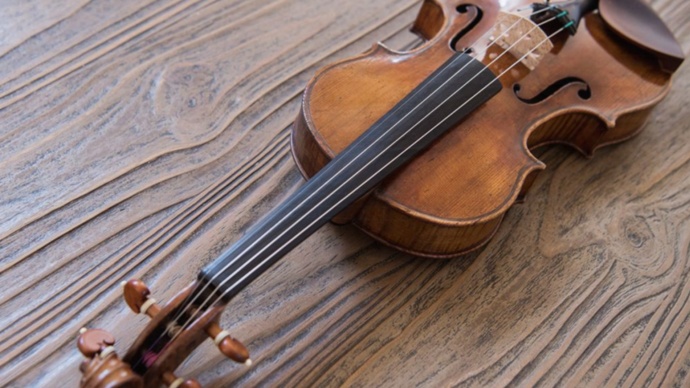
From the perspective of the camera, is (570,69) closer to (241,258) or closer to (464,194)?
(464,194)

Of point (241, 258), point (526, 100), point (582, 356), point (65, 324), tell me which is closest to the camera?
point (241, 258)

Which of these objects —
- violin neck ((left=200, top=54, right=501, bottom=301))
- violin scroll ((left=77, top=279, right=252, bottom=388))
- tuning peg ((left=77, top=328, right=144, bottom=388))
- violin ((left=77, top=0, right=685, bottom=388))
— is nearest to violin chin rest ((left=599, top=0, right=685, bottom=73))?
violin ((left=77, top=0, right=685, bottom=388))

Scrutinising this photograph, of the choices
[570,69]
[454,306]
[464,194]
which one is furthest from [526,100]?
[454,306]

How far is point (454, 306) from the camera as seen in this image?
1.11 metres

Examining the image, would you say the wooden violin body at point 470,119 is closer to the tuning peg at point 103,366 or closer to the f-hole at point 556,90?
the f-hole at point 556,90

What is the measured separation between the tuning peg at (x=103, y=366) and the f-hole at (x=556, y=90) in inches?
33.1

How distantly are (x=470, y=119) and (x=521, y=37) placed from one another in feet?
0.78

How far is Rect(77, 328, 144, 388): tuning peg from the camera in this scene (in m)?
0.75

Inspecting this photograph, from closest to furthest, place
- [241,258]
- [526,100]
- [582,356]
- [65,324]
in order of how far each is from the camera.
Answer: [241,258] < [65,324] < [582,356] < [526,100]

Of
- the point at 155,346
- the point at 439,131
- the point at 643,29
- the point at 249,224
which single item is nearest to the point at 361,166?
the point at 439,131

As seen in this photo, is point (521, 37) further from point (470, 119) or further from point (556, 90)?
point (470, 119)

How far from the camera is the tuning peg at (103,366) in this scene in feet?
2.47

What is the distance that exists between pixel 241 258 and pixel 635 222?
850mm

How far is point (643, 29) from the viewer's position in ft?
4.47
